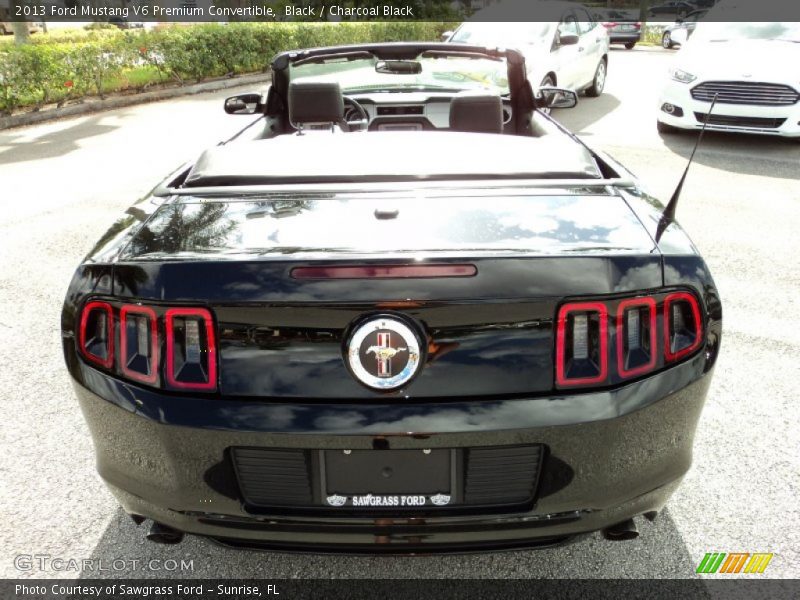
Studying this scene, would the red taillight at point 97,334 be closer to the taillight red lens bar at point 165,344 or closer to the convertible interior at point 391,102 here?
the taillight red lens bar at point 165,344

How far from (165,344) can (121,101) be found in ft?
45.8

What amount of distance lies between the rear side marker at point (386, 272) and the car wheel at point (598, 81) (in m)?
12.7

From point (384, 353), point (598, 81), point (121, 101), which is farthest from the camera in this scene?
point (121, 101)

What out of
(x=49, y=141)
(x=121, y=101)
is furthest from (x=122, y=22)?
(x=49, y=141)

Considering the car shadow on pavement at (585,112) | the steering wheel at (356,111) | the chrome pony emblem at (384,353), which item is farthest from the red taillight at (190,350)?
the car shadow on pavement at (585,112)

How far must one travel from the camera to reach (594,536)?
233cm

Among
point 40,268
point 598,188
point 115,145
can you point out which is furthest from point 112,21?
point 598,188

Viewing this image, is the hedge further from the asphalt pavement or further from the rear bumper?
the rear bumper

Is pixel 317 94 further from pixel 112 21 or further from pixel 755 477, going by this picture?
pixel 112 21

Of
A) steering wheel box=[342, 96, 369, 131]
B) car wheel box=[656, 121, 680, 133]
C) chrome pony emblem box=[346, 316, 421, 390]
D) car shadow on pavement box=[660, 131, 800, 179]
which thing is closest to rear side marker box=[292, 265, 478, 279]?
chrome pony emblem box=[346, 316, 421, 390]

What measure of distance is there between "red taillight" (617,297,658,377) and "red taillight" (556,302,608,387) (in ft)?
0.15

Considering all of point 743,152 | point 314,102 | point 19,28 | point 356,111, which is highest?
point 314,102

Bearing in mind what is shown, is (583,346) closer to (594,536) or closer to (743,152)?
(594,536)

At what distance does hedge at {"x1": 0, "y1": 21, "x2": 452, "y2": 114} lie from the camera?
13102mm
